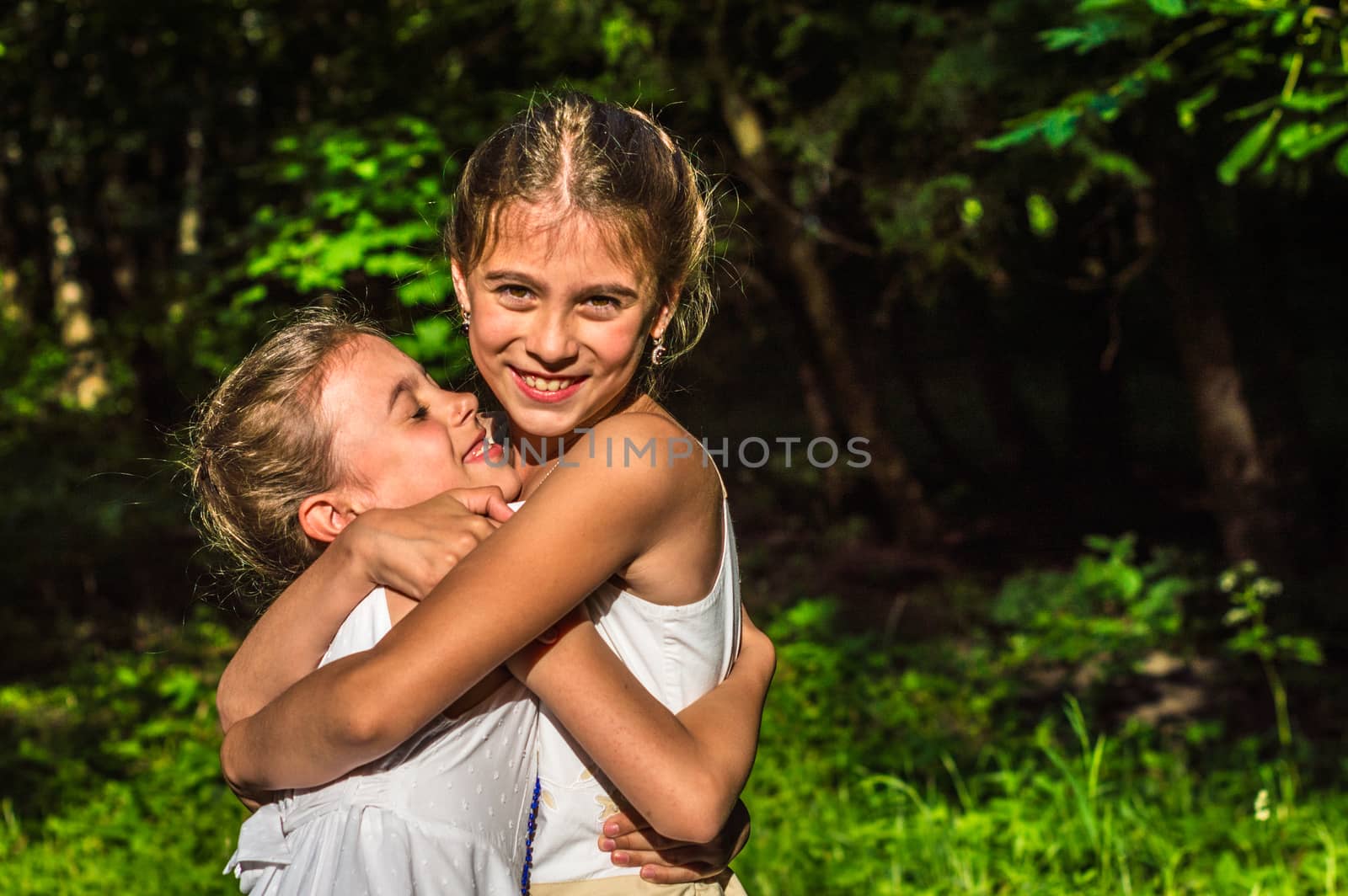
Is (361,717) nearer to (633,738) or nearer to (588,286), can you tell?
(633,738)

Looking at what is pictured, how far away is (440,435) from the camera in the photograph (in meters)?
1.82

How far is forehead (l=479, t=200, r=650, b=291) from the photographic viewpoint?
1662 millimetres

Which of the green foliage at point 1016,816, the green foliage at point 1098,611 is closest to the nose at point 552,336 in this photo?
the green foliage at point 1016,816

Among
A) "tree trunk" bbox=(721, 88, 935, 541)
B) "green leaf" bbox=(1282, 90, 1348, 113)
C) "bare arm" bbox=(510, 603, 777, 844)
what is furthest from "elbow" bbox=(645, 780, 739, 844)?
"tree trunk" bbox=(721, 88, 935, 541)

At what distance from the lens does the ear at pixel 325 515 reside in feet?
5.93

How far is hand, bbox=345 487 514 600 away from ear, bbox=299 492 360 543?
14 centimetres

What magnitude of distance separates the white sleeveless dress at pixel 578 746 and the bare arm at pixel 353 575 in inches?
9.0

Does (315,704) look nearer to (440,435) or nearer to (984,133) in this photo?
(440,435)

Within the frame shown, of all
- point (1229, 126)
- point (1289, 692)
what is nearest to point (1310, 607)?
point (1289, 692)

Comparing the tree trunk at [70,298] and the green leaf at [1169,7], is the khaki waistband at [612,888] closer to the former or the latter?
the green leaf at [1169,7]

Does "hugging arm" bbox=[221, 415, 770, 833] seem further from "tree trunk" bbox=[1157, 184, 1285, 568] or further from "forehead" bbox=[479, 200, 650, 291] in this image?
"tree trunk" bbox=[1157, 184, 1285, 568]

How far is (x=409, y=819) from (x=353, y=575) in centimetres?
32

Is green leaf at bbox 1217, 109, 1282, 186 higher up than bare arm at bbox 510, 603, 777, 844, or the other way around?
green leaf at bbox 1217, 109, 1282, 186

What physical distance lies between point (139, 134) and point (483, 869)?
8.45 m
